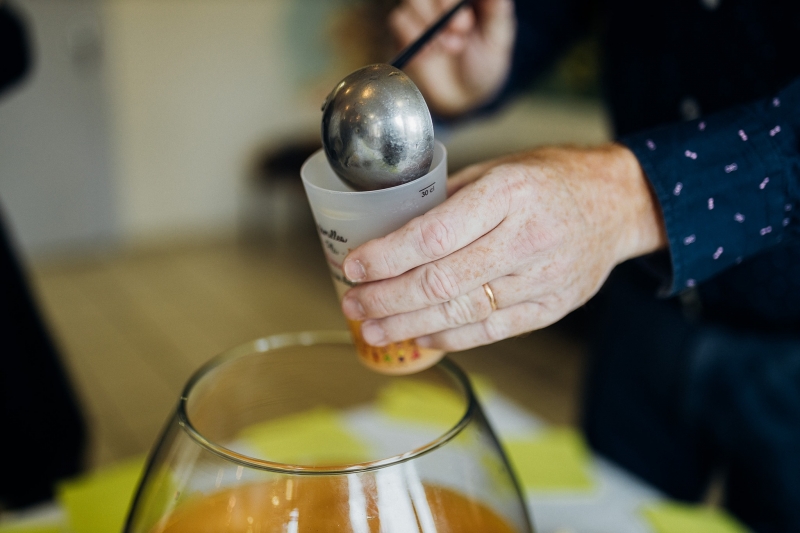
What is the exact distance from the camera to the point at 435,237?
1.49 ft

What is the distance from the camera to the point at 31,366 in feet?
4.07

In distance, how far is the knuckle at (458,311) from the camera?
0.50 meters

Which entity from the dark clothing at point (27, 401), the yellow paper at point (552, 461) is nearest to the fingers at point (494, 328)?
the yellow paper at point (552, 461)

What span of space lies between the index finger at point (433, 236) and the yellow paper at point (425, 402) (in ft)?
0.47

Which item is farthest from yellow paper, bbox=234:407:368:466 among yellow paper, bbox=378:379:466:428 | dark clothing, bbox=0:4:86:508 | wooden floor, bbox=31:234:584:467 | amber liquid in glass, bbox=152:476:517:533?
wooden floor, bbox=31:234:584:467

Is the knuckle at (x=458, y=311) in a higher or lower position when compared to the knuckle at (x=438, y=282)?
lower

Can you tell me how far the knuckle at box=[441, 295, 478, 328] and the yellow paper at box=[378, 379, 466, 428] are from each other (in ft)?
0.25

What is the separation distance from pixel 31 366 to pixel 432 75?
2.81 feet

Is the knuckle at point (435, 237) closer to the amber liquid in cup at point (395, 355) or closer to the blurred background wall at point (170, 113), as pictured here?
the amber liquid in cup at point (395, 355)

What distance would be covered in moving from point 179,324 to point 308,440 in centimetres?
272

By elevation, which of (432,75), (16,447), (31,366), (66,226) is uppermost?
(432,75)

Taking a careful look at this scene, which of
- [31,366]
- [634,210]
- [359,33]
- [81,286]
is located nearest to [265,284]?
[81,286]

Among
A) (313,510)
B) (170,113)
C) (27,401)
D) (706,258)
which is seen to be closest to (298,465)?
(313,510)

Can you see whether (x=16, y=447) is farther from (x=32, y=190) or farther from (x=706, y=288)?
(x=32, y=190)
